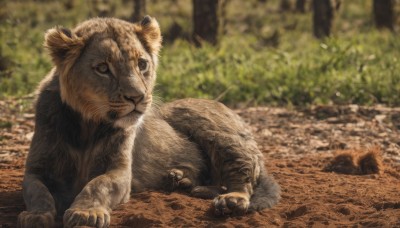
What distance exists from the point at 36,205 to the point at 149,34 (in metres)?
1.54

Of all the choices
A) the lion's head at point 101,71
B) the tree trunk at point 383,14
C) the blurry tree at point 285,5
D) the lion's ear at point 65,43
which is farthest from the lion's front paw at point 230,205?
the blurry tree at point 285,5

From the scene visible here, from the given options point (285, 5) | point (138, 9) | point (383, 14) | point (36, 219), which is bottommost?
point (285, 5)

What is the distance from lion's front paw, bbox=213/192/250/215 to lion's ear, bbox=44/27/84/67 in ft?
4.44

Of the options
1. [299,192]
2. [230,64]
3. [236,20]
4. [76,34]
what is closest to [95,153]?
[76,34]

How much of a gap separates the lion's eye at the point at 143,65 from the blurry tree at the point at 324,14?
32.3ft

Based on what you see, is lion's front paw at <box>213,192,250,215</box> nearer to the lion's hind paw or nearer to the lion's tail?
the lion's tail

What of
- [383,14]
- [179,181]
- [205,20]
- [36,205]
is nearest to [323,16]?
[205,20]

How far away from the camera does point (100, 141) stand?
5.20m

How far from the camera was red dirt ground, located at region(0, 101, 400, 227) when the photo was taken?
4855 mm

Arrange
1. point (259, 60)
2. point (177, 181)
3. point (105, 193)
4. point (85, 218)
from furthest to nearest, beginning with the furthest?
point (259, 60), point (177, 181), point (105, 193), point (85, 218)

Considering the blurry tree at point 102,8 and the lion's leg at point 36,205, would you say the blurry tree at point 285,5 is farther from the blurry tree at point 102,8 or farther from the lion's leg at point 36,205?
the lion's leg at point 36,205

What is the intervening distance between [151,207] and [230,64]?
663 cm

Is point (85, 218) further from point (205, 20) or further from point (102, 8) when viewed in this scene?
point (102, 8)

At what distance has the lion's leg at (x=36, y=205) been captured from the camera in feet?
14.8
